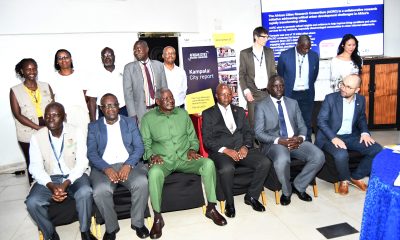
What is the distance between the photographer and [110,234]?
9.99ft

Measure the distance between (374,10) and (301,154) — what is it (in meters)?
4.04

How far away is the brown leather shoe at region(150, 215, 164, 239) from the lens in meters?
3.06

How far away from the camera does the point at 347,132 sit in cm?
398

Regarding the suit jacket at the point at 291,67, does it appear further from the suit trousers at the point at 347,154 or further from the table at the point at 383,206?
the table at the point at 383,206

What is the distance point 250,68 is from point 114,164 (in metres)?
2.36

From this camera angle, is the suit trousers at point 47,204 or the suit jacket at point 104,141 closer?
the suit trousers at point 47,204

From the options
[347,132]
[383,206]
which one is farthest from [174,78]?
[383,206]

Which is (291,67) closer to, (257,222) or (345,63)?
(345,63)

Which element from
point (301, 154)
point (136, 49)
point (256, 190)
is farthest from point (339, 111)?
point (136, 49)

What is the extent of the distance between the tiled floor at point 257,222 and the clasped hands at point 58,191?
493mm

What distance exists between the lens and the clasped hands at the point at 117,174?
3.12 metres

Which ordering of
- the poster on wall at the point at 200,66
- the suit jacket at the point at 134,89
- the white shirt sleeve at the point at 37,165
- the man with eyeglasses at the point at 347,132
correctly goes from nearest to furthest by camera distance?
the white shirt sleeve at the point at 37,165, the man with eyeglasses at the point at 347,132, the suit jacket at the point at 134,89, the poster on wall at the point at 200,66

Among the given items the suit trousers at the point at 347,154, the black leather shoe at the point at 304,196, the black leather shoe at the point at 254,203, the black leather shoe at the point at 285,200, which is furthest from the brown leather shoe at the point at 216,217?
the suit trousers at the point at 347,154

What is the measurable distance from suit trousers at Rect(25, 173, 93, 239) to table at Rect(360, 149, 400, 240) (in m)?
2.21
